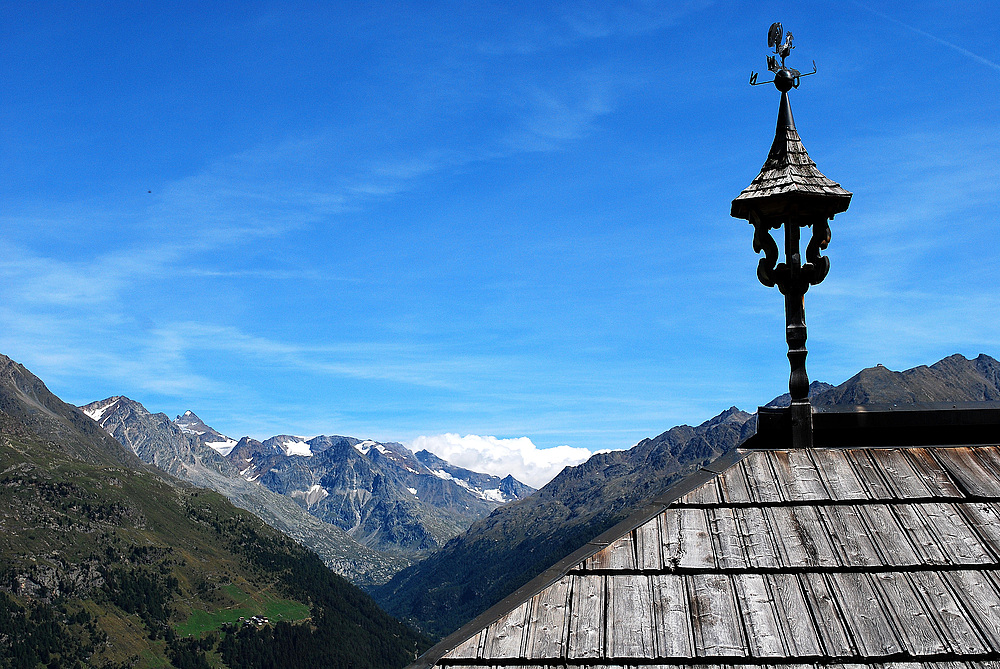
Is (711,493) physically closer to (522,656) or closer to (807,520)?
(807,520)

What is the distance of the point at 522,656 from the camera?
5.91 meters

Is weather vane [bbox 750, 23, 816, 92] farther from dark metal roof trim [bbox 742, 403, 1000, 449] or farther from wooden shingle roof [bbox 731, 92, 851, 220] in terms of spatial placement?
dark metal roof trim [bbox 742, 403, 1000, 449]

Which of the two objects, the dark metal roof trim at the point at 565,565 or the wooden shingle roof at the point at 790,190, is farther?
the wooden shingle roof at the point at 790,190

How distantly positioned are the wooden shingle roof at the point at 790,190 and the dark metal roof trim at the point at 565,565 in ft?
8.78

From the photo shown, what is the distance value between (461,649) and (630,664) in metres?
1.29

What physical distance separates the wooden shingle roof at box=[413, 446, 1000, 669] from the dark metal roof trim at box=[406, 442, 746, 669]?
0.01 m

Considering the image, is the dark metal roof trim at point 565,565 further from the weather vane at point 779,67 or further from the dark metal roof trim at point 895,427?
the weather vane at point 779,67

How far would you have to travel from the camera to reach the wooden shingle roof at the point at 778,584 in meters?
5.78

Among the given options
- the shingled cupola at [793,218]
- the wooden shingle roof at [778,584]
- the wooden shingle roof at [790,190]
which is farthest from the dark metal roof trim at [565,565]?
the wooden shingle roof at [790,190]

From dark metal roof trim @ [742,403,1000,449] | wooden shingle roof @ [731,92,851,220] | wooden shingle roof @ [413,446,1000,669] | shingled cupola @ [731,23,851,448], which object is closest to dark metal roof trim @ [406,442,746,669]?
wooden shingle roof @ [413,446,1000,669]

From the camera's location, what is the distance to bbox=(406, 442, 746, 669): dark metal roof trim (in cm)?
612

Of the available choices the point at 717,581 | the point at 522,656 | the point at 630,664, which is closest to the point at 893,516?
the point at 717,581

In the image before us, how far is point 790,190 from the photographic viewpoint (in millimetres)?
8164

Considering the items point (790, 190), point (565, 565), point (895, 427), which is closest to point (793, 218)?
point (790, 190)
